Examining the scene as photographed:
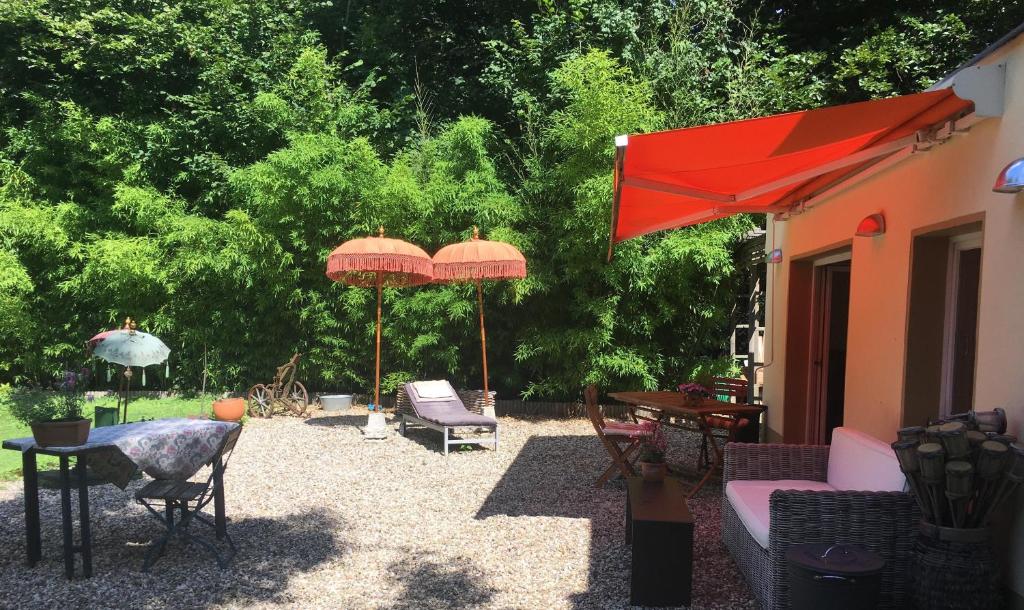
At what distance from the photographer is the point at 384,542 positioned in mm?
4012

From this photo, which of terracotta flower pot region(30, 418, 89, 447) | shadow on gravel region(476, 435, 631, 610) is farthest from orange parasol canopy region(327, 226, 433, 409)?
terracotta flower pot region(30, 418, 89, 447)

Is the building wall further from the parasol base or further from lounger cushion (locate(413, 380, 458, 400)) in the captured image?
the parasol base

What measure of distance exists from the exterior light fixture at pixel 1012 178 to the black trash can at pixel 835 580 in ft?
4.84

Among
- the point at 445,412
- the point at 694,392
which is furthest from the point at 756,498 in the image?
the point at 445,412

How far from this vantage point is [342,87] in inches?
409

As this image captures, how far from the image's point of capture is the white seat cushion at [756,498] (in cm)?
306

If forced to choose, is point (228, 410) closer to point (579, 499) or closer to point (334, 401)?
point (334, 401)

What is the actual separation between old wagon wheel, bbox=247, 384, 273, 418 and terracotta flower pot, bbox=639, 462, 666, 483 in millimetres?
6218

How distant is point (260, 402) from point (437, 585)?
19.6ft

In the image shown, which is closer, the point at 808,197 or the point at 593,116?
the point at 808,197

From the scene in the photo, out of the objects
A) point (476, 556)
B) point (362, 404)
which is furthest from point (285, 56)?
point (476, 556)

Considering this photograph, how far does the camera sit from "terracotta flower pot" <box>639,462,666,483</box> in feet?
12.1

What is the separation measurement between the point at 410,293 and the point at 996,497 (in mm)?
7217

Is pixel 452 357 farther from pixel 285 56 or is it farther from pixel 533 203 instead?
pixel 285 56
